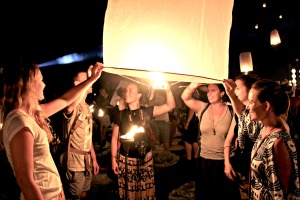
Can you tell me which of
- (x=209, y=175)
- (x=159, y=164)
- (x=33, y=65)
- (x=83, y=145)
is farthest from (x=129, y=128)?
(x=159, y=164)

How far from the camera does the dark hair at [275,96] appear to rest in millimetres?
2268

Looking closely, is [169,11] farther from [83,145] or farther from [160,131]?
[160,131]

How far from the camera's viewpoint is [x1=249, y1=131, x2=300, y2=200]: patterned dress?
1996mm

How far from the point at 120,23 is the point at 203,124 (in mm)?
2503

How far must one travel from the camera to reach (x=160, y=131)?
8.06 metres

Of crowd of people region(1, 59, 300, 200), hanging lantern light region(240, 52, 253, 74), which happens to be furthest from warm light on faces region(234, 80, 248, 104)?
hanging lantern light region(240, 52, 253, 74)

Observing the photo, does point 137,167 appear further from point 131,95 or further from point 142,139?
point 131,95

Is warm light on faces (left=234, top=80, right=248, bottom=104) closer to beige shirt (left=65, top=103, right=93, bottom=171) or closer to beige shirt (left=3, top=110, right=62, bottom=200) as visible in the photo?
beige shirt (left=65, top=103, right=93, bottom=171)

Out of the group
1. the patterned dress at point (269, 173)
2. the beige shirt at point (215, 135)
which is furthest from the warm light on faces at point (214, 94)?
the patterned dress at point (269, 173)

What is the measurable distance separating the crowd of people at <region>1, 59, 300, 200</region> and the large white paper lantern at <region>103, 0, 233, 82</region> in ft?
2.48

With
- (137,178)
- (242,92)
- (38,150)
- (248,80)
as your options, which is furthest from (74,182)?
(248,80)

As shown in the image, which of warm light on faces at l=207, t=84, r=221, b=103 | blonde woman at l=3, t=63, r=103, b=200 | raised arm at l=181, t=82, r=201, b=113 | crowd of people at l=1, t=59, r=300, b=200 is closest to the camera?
blonde woman at l=3, t=63, r=103, b=200

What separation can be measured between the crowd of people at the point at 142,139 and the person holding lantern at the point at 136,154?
1 centimetres

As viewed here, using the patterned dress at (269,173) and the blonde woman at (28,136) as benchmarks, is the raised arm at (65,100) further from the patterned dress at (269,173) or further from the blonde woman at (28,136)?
the patterned dress at (269,173)
